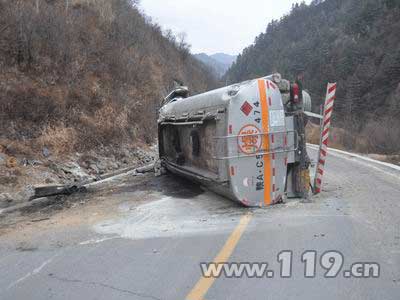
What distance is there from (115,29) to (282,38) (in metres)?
114

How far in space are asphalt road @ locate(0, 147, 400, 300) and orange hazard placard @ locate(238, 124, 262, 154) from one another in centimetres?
96

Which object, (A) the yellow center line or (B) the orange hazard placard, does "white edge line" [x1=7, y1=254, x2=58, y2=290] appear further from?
(B) the orange hazard placard

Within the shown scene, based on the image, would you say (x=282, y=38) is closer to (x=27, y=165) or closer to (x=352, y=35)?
(x=352, y=35)

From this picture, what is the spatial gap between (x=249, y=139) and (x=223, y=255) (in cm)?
261

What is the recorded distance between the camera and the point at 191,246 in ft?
16.5

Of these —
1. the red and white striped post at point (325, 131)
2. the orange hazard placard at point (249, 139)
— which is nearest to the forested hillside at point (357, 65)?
the red and white striped post at point (325, 131)

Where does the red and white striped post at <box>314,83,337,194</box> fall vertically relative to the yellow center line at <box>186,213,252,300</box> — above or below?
above

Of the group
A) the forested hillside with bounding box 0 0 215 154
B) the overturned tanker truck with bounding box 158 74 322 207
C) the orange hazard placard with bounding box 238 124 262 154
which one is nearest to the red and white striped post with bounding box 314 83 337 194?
the overturned tanker truck with bounding box 158 74 322 207

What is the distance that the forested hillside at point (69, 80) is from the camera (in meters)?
12.4

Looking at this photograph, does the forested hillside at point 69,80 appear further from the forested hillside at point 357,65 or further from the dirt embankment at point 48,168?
the forested hillside at point 357,65

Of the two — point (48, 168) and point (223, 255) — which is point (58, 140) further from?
point (223, 255)

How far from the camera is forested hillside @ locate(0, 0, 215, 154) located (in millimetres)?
12352

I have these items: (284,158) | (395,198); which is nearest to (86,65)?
(284,158)

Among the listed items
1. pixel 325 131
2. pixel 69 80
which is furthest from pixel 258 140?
pixel 69 80
